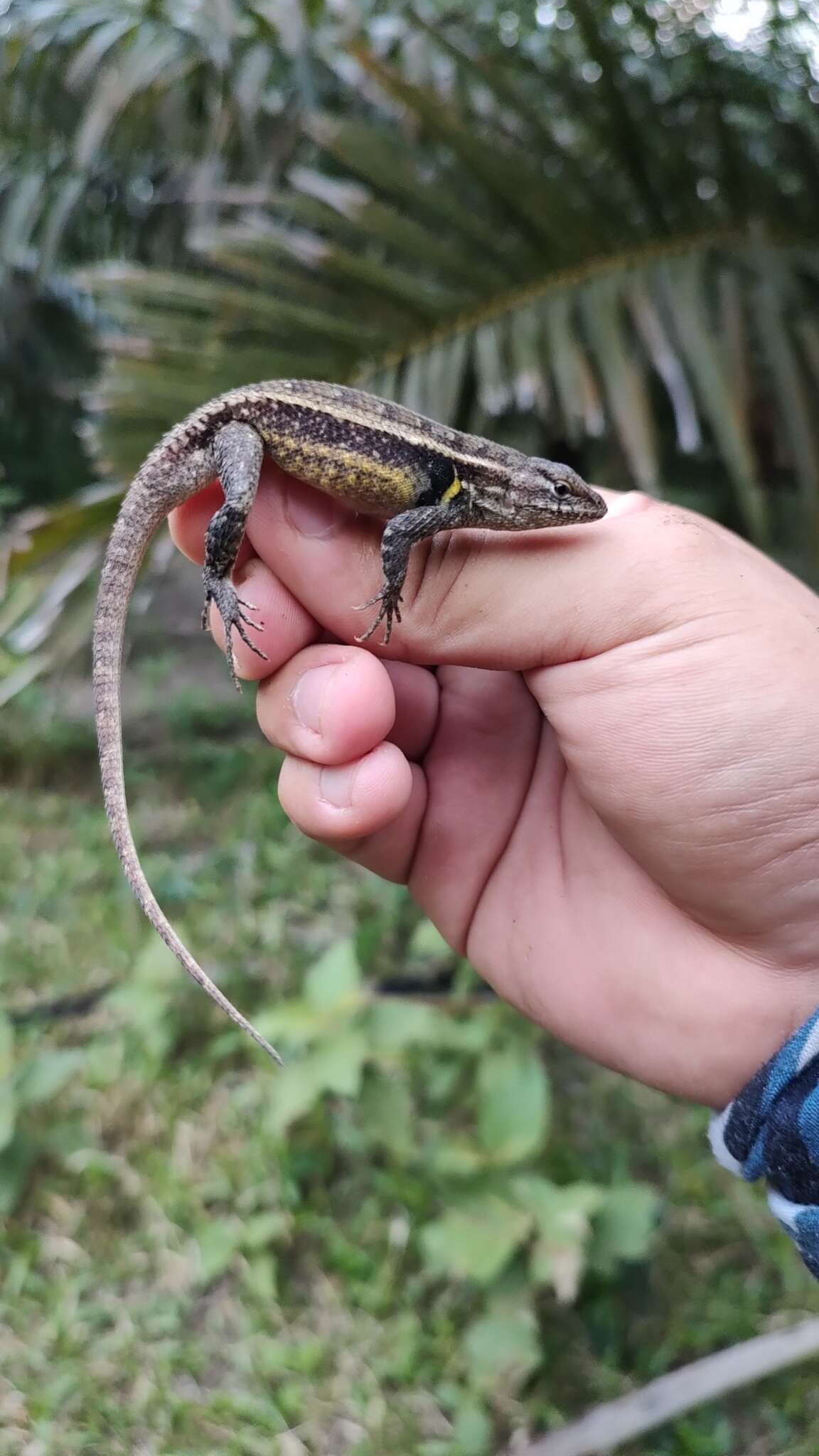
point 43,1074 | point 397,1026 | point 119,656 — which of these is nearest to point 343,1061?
point 397,1026

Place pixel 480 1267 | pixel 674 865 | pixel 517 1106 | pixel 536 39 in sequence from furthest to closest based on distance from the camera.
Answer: pixel 536 39 < pixel 517 1106 < pixel 480 1267 < pixel 674 865

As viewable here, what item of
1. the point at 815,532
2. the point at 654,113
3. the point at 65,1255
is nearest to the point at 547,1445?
the point at 65,1255

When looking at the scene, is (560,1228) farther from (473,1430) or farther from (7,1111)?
(7,1111)

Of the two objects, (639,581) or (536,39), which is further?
(536,39)

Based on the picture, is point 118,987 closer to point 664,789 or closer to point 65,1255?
point 65,1255

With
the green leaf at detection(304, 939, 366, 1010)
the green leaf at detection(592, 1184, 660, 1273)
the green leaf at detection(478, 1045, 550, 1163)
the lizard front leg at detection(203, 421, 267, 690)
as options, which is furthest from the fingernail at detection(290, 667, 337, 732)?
the green leaf at detection(592, 1184, 660, 1273)

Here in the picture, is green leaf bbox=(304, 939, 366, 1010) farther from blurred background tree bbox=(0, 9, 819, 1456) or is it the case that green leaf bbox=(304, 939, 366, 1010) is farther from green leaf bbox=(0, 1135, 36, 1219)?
green leaf bbox=(0, 1135, 36, 1219)

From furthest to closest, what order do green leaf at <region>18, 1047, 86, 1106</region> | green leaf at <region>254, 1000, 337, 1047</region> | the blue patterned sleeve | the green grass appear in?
green leaf at <region>18, 1047, 86, 1106</region> → green leaf at <region>254, 1000, 337, 1047</region> → the green grass → the blue patterned sleeve

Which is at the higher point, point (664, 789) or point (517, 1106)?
point (664, 789)
